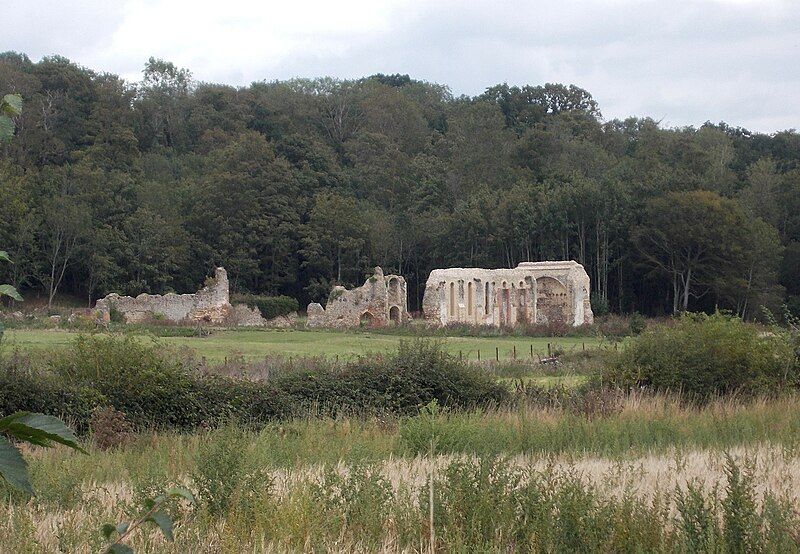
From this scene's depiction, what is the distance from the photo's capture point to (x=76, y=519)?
6570mm

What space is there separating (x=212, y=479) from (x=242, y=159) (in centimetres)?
5240

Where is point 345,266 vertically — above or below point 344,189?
below

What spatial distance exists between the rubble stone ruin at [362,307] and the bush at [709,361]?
3000 cm

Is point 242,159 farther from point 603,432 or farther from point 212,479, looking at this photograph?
point 212,479

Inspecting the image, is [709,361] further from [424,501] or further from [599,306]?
[599,306]

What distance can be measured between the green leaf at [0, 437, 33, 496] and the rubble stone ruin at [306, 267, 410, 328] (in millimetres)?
46027

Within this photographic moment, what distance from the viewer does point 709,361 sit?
1817cm

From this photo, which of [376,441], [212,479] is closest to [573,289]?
[376,441]

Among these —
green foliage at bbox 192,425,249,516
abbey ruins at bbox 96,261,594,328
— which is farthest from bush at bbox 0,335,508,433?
abbey ruins at bbox 96,261,594,328

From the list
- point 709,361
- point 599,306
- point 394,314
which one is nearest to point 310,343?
point 394,314

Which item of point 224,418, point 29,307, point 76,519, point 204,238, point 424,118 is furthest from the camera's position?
point 424,118

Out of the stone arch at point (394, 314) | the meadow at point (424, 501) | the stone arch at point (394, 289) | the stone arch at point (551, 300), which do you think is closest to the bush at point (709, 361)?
the meadow at point (424, 501)

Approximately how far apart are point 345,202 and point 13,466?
5614 cm

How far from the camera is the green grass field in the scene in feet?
97.4
